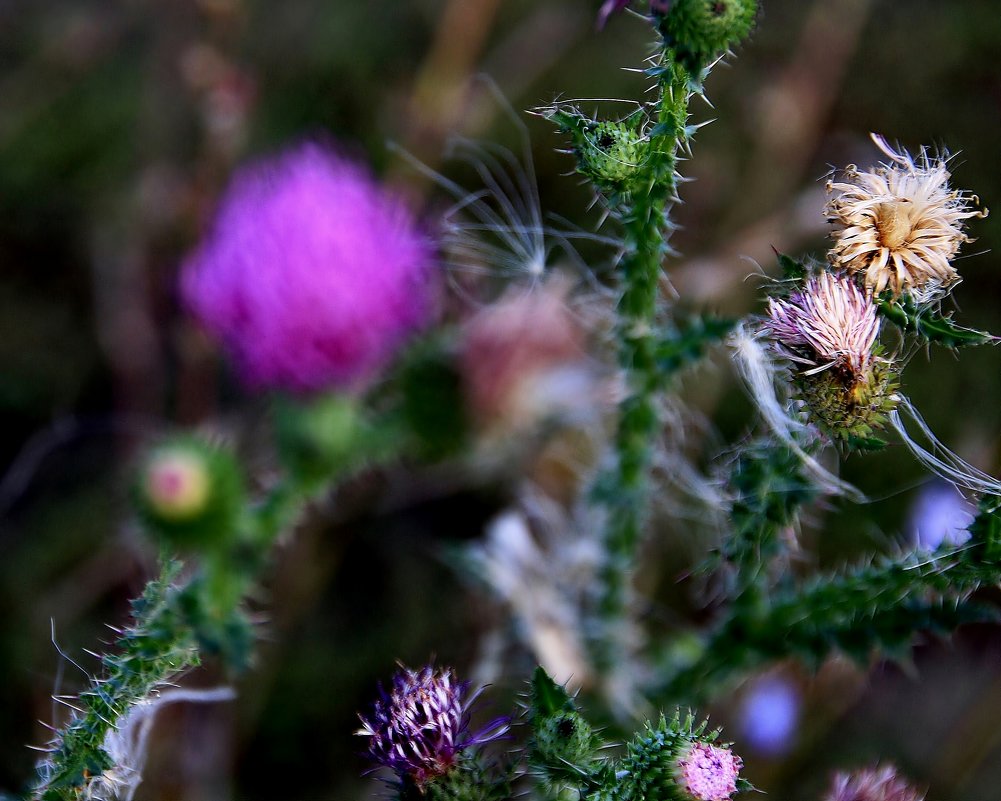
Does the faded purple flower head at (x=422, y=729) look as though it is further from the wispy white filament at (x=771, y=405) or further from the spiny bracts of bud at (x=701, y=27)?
the spiny bracts of bud at (x=701, y=27)

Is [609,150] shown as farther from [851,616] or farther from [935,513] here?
[935,513]

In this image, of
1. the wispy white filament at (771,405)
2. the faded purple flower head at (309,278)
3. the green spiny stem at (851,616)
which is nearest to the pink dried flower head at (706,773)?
the green spiny stem at (851,616)

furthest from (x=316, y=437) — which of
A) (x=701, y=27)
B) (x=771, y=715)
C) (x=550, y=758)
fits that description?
(x=771, y=715)

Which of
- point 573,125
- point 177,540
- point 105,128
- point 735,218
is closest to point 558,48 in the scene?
point 735,218

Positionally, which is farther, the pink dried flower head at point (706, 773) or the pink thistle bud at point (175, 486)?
the pink thistle bud at point (175, 486)

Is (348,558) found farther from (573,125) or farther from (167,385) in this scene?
(573,125)

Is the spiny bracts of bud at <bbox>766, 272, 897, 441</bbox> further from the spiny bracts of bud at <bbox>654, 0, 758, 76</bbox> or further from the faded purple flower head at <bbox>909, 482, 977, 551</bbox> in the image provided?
the faded purple flower head at <bbox>909, 482, 977, 551</bbox>

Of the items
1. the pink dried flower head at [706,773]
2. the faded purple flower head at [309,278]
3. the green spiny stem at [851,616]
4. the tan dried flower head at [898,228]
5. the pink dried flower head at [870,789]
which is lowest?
the pink dried flower head at [870,789]
